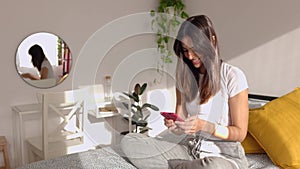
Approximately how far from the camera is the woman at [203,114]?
127 centimetres

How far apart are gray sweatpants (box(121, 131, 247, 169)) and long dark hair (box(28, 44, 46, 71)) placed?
139 cm

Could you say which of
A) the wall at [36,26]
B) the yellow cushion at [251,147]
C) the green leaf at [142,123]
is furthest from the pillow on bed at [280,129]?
the wall at [36,26]

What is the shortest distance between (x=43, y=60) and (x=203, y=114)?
170 cm

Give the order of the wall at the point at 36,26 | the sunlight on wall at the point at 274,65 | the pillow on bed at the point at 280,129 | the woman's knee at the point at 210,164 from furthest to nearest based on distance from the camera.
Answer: the wall at the point at 36,26 < the sunlight on wall at the point at 274,65 < the pillow on bed at the point at 280,129 < the woman's knee at the point at 210,164

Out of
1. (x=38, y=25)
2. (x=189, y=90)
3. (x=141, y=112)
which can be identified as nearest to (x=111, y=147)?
(x=141, y=112)

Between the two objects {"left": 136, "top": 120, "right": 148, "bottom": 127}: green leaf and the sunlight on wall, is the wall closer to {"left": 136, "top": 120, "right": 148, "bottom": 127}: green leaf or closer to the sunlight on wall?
{"left": 136, "top": 120, "right": 148, "bottom": 127}: green leaf

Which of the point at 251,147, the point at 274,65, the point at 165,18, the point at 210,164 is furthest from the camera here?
the point at 165,18

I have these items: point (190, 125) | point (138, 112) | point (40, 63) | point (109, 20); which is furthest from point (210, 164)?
point (109, 20)

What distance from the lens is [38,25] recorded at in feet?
8.58

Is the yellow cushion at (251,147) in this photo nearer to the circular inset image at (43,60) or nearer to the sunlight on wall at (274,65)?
the sunlight on wall at (274,65)

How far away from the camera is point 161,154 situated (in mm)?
1403

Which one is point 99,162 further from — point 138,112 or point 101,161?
point 138,112

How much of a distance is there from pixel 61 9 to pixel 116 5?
50 cm

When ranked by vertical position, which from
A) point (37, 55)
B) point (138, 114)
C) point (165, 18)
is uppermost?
point (165, 18)
